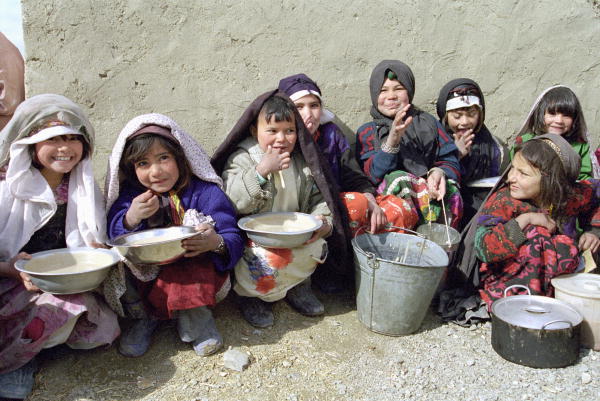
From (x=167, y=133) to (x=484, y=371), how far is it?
85.2 inches

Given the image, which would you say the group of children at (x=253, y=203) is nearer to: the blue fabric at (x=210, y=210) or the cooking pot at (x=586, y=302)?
the blue fabric at (x=210, y=210)

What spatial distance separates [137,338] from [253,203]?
1001 millimetres

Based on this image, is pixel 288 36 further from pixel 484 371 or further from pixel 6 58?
pixel 484 371

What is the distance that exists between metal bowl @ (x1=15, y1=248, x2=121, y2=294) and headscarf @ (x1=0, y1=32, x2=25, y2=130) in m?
1.19

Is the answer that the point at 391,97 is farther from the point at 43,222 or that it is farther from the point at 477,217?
the point at 43,222

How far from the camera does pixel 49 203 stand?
2.77 m

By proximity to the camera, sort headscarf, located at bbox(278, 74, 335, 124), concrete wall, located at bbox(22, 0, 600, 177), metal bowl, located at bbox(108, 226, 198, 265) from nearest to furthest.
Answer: metal bowl, located at bbox(108, 226, 198, 265)
concrete wall, located at bbox(22, 0, 600, 177)
headscarf, located at bbox(278, 74, 335, 124)

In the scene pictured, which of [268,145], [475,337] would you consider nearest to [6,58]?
[268,145]

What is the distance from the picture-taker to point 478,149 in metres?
4.26

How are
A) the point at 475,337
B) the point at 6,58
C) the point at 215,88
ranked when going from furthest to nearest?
the point at 215,88
the point at 6,58
the point at 475,337

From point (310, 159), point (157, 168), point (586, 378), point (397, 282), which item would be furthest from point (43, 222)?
point (586, 378)

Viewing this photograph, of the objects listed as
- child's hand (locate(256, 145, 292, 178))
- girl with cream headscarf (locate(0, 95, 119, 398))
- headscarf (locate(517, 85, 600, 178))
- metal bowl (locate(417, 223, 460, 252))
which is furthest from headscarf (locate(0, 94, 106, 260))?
headscarf (locate(517, 85, 600, 178))

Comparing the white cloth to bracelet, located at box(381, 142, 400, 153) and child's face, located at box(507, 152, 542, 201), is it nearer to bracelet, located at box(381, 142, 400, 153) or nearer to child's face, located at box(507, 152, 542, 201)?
bracelet, located at box(381, 142, 400, 153)

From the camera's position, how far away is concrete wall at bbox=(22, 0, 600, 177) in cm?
347
